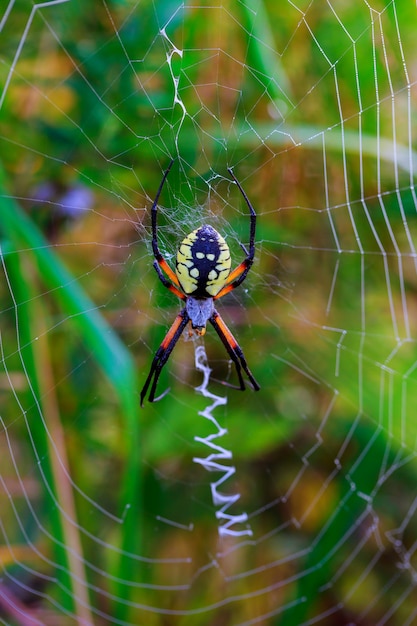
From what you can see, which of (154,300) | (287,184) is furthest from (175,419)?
(287,184)

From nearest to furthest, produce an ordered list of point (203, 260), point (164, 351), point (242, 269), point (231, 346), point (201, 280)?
1. point (203, 260)
2. point (201, 280)
3. point (242, 269)
4. point (164, 351)
5. point (231, 346)

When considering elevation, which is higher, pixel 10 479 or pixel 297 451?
pixel 297 451

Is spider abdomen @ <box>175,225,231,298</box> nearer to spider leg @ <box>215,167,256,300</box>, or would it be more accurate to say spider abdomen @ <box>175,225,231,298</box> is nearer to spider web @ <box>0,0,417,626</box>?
spider leg @ <box>215,167,256,300</box>

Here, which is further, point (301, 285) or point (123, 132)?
point (301, 285)

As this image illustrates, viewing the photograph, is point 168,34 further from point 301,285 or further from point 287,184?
point 301,285

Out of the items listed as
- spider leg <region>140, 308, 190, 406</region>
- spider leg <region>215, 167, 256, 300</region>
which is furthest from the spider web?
spider leg <region>215, 167, 256, 300</region>

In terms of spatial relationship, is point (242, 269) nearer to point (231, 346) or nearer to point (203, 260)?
point (203, 260)

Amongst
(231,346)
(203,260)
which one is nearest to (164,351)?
(231,346)
